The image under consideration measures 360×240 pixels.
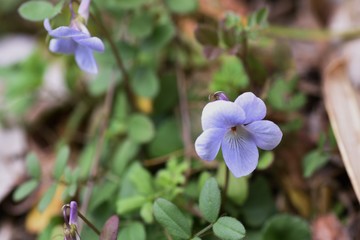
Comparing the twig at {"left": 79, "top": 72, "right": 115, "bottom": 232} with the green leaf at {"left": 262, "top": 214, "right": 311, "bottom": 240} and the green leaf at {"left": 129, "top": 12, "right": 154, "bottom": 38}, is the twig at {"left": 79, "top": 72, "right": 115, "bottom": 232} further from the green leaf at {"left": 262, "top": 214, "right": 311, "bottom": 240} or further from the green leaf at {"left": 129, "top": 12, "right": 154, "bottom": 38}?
the green leaf at {"left": 262, "top": 214, "right": 311, "bottom": 240}

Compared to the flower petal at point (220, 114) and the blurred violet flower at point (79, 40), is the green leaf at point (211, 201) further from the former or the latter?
the blurred violet flower at point (79, 40)

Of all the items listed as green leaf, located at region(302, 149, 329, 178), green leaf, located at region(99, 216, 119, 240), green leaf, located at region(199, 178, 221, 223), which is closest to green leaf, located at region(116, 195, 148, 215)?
green leaf, located at region(99, 216, 119, 240)

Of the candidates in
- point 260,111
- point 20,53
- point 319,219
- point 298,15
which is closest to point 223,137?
point 260,111

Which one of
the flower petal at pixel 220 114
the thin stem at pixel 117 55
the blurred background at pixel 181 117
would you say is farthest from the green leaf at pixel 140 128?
the flower petal at pixel 220 114

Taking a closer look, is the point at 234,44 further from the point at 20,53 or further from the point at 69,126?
the point at 20,53

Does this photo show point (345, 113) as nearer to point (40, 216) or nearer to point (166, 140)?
point (166, 140)

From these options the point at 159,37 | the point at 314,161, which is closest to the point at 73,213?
the point at 314,161
